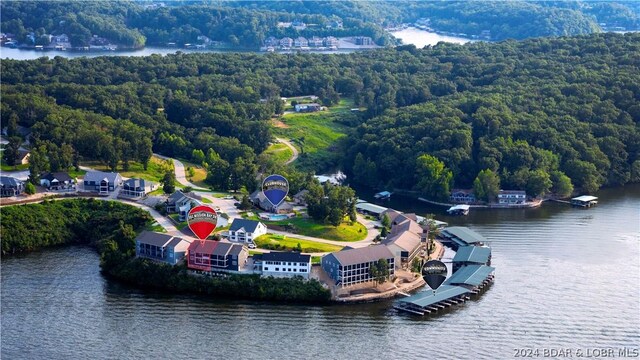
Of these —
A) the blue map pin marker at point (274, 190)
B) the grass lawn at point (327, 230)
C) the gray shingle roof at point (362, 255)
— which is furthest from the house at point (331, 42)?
the gray shingle roof at point (362, 255)

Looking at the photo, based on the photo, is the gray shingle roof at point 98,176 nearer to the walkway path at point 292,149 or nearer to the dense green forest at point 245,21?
the walkway path at point 292,149

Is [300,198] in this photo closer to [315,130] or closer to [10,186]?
[10,186]

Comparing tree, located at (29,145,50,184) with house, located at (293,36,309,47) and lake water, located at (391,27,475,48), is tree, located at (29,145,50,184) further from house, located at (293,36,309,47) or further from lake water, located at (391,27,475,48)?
lake water, located at (391,27,475,48)

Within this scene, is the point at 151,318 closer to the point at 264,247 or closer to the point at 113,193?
the point at 264,247

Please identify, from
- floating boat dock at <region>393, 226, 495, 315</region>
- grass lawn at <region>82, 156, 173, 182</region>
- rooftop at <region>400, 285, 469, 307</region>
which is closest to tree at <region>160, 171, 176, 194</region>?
grass lawn at <region>82, 156, 173, 182</region>

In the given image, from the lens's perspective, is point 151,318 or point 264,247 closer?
point 151,318

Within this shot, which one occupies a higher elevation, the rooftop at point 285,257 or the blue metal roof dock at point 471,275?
the rooftop at point 285,257

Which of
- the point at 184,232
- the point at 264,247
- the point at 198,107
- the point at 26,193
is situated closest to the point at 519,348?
the point at 264,247

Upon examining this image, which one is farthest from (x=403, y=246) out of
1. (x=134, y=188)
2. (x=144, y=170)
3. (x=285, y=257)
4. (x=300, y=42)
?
(x=300, y=42)
